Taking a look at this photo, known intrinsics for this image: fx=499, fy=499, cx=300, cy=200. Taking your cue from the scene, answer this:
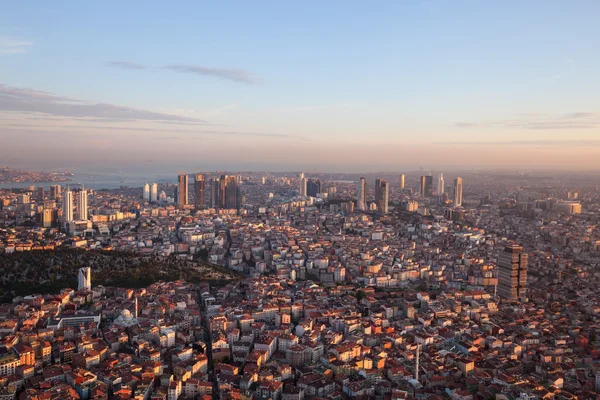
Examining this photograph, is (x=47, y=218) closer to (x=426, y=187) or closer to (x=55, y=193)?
(x=55, y=193)

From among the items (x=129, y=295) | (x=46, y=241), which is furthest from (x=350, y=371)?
(x=46, y=241)

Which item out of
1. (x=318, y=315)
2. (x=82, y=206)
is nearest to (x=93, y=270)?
(x=318, y=315)

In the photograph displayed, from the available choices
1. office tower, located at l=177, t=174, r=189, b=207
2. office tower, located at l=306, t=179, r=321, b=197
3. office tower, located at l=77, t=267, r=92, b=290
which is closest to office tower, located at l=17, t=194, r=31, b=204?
office tower, located at l=177, t=174, r=189, b=207

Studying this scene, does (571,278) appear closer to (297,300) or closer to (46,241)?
(297,300)

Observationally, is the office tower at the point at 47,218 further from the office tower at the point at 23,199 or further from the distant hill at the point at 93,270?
the distant hill at the point at 93,270

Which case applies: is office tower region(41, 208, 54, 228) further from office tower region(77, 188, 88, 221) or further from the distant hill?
the distant hill

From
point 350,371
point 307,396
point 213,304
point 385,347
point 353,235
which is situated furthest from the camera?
point 353,235
